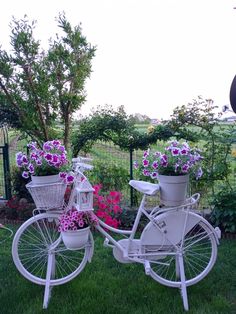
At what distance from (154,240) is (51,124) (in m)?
3.37

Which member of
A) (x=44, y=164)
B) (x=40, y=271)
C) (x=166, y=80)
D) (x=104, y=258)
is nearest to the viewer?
(x=44, y=164)

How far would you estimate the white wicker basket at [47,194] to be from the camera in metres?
2.46

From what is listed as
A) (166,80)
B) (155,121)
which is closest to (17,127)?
(155,121)

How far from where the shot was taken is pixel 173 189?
2.58 m

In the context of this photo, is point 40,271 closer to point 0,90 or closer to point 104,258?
point 104,258

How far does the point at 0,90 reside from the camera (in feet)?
16.9

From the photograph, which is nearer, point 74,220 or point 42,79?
point 74,220

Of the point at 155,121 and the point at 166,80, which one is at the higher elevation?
the point at 166,80

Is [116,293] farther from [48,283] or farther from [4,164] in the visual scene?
[4,164]

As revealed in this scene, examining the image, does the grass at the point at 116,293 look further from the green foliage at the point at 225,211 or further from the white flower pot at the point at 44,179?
the white flower pot at the point at 44,179

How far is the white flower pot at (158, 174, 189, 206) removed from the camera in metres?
2.56

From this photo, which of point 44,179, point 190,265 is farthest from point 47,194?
point 190,265

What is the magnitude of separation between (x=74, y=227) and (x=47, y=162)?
53 cm

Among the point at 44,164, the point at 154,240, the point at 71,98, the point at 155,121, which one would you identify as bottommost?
the point at 154,240
